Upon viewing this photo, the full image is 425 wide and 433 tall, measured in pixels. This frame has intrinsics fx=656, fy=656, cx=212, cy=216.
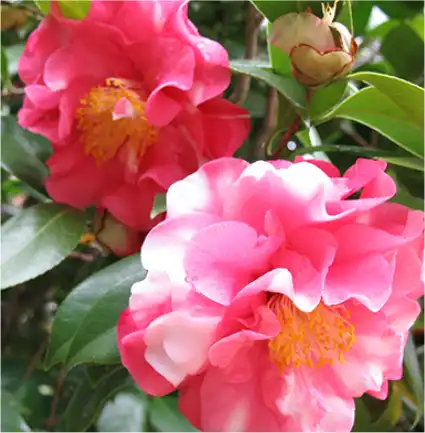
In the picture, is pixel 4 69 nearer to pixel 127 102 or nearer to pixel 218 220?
pixel 127 102

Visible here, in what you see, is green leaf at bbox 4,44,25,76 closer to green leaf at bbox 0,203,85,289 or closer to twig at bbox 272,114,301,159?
green leaf at bbox 0,203,85,289

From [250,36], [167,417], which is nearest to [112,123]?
[250,36]

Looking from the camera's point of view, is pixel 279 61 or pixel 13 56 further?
pixel 13 56

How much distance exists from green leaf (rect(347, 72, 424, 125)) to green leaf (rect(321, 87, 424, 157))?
1 centimetres

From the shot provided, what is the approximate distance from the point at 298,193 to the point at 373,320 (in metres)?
0.11

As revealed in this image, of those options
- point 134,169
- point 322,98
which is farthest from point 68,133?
point 322,98

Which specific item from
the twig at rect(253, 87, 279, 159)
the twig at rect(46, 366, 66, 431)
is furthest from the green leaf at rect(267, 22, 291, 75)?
the twig at rect(46, 366, 66, 431)

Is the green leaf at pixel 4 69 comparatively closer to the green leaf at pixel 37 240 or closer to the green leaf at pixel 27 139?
the green leaf at pixel 27 139

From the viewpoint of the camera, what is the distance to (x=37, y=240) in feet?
2.09

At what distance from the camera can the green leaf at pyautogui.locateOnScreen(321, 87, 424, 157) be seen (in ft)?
1.84

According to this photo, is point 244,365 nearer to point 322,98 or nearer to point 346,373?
point 346,373

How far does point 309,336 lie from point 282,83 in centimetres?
22

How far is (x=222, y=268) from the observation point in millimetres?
444

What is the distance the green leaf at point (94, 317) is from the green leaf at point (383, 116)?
0.23 metres
